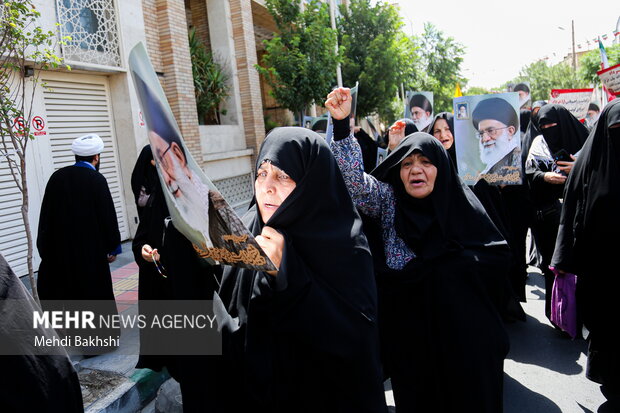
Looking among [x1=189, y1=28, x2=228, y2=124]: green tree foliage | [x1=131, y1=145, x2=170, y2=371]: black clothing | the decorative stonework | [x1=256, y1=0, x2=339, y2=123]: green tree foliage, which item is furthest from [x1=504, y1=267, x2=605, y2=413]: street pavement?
[x1=189, y1=28, x2=228, y2=124]: green tree foliage

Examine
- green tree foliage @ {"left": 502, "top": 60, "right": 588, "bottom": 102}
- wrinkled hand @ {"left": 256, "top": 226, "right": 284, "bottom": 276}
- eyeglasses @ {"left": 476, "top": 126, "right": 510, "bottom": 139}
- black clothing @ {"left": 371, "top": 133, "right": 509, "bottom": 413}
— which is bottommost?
black clothing @ {"left": 371, "top": 133, "right": 509, "bottom": 413}

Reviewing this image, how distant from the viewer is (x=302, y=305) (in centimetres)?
163

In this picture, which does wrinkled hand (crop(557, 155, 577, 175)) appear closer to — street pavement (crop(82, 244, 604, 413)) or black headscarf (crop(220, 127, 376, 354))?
street pavement (crop(82, 244, 604, 413))

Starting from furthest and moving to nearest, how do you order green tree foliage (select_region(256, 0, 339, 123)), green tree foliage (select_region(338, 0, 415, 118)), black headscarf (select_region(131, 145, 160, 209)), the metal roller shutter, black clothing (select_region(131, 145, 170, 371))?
green tree foliage (select_region(338, 0, 415, 118))
green tree foliage (select_region(256, 0, 339, 123))
the metal roller shutter
black headscarf (select_region(131, 145, 160, 209))
black clothing (select_region(131, 145, 170, 371))

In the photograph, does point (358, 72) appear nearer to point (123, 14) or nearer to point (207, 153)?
point (207, 153)

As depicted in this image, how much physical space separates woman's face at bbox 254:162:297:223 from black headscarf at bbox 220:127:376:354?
0.02 metres

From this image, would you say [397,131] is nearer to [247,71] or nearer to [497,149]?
[497,149]

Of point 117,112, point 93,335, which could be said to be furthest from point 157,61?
point 93,335

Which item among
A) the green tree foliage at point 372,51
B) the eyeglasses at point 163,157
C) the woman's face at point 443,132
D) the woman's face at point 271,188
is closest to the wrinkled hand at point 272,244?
the woman's face at point 271,188

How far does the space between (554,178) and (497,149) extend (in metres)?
0.70

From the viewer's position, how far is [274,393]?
1692 mm

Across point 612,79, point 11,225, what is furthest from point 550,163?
point 11,225

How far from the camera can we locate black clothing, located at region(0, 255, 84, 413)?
3.67 ft

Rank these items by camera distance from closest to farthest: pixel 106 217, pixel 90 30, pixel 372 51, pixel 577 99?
pixel 106 217 < pixel 90 30 < pixel 577 99 < pixel 372 51
